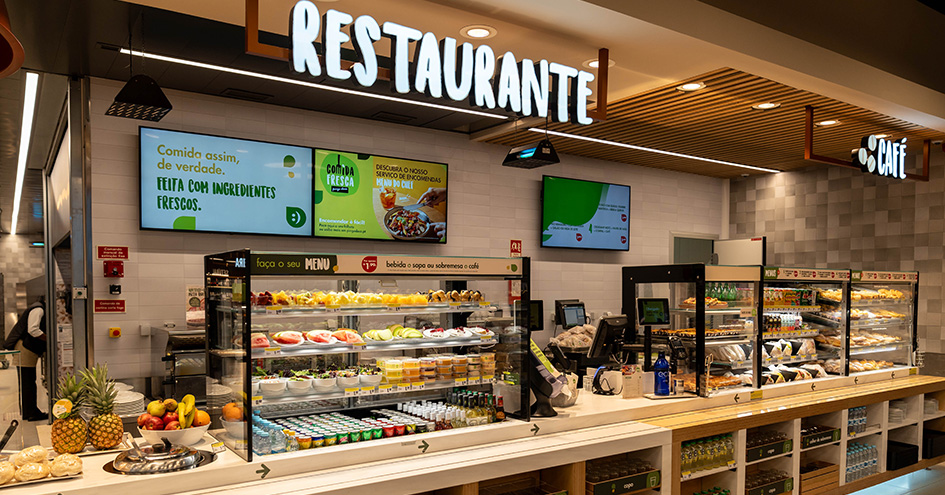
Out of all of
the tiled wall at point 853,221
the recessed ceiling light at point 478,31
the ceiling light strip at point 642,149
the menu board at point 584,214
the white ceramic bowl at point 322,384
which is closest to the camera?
the white ceramic bowl at point 322,384

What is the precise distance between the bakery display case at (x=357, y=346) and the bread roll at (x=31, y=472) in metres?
0.77

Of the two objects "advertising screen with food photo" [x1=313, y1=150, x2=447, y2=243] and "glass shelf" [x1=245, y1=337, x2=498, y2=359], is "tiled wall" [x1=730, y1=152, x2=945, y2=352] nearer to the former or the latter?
"advertising screen with food photo" [x1=313, y1=150, x2=447, y2=243]

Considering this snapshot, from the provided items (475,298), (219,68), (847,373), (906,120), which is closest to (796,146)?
(906,120)

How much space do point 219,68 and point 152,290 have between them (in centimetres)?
206

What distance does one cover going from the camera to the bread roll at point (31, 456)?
8.77 feet

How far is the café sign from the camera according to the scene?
327cm

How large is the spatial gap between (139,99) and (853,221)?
8431 millimetres

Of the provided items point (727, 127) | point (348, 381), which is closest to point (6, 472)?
point (348, 381)

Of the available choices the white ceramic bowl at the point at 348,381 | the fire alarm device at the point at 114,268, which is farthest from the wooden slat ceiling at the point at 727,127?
the fire alarm device at the point at 114,268

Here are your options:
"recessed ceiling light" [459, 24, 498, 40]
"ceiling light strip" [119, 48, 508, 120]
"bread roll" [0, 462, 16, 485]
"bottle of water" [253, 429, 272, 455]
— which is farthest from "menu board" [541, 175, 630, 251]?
"bread roll" [0, 462, 16, 485]

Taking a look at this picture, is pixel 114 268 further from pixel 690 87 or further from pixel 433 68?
pixel 690 87

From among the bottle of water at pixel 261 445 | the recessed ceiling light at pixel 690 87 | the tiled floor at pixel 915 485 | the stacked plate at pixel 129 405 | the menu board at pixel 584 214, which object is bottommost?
the tiled floor at pixel 915 485

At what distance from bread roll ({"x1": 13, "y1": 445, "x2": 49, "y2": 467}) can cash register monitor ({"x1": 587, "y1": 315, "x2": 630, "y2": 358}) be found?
352 centimetres

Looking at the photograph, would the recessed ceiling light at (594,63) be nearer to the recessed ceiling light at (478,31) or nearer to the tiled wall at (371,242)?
the recessed ceiling light at (478,31)
